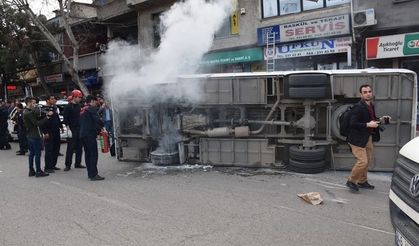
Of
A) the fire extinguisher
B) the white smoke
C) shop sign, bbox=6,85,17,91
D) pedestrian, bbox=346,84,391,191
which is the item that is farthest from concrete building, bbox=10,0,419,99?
shop sign, bbox=6,85,17,91

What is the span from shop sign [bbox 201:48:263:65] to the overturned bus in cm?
759

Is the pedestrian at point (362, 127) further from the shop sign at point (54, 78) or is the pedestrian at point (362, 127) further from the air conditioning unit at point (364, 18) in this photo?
the shop sign at point (54, 78)

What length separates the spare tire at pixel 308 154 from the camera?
7.68 m

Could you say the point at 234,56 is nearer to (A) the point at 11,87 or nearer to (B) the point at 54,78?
(B) the point at 54,78

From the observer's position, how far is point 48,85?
3209 cm

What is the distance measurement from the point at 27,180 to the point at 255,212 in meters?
5.03

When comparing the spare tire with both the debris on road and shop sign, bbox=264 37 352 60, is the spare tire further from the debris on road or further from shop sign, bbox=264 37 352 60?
shop sign, bbox=264 37 352 60

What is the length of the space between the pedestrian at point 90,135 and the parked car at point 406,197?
5889 mm

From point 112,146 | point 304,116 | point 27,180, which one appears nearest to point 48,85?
point 112,146

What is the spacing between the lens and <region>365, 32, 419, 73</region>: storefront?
1270cm

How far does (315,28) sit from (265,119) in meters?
7.55

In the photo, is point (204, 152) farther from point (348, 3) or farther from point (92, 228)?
point (348, 3)

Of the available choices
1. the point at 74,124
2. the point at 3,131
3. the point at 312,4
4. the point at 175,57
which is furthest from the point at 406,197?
the point at 3,131

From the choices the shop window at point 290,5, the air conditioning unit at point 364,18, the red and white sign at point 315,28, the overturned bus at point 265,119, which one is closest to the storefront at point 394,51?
the air conditioning unit at point 364,18
